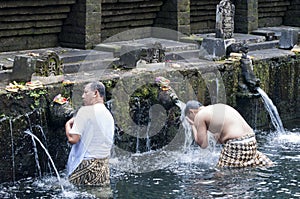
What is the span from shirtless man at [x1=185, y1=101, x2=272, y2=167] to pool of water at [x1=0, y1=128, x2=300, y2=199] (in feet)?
0.50

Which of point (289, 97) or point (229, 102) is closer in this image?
point (229, 102)

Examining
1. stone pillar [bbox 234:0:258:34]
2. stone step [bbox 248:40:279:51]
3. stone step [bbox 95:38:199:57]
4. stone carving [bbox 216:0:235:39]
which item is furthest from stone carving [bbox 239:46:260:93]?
stone pillar [bbox 234:0:258:34]

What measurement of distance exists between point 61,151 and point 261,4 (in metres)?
8.98

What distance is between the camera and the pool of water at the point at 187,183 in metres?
9.32

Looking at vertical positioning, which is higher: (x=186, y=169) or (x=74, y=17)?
(x=74, y=17)

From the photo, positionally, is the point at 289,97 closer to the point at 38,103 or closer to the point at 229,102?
the point at 229,102

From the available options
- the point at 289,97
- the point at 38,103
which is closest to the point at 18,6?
the point at 38,103

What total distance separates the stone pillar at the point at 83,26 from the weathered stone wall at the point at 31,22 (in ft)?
0.42

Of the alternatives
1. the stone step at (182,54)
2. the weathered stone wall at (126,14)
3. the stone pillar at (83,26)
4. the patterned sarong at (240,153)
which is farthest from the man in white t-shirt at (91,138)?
the weathered stone wall at (126,14)

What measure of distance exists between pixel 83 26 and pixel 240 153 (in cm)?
444

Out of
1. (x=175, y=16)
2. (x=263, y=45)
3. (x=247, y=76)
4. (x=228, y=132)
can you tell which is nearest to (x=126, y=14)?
(x=175, y=16)

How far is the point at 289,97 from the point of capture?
1482cm

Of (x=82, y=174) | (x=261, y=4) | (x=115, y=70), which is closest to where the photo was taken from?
(x=82, y=174)

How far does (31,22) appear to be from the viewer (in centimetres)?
1290
